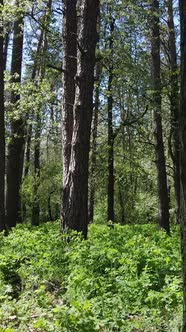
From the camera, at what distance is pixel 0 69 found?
12078mm

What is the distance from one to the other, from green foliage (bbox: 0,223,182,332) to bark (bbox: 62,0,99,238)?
1.55m

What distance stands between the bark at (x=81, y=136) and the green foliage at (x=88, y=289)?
155 cm

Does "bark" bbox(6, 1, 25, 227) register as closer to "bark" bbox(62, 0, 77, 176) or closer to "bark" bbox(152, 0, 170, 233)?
"bark" bbox(152, 0, 170, 233)

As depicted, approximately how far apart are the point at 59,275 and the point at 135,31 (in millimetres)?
11120

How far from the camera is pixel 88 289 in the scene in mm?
4832

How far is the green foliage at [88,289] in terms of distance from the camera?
13.5ft

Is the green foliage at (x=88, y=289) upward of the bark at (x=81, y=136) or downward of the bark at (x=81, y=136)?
downward

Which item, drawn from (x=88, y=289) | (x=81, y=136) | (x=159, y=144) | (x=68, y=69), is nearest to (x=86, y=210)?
(x=81, y=136)

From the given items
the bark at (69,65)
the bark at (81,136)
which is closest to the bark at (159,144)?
the bark at (69,65)

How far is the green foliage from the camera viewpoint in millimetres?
4102

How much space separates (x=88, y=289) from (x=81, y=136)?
443 cm

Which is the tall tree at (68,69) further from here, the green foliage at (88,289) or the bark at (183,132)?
the bark at (183,132)

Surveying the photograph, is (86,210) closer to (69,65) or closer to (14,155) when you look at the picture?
(69,65)

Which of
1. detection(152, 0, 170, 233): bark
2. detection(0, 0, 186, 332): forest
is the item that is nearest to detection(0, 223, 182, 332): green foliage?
detection(0, 0, 186, 332): forest
